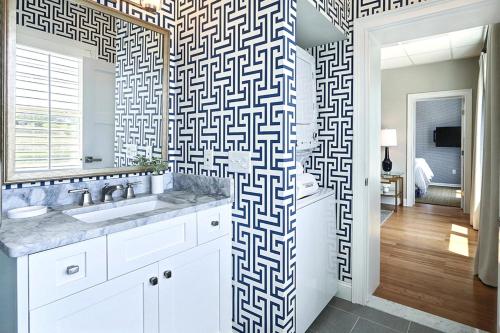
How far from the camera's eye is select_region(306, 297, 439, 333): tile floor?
6.08 feet

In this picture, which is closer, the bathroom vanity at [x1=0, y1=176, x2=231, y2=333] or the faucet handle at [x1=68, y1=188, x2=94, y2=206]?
the bathroom vanity at [x1=0, y1=176, x2=231, y2=333]

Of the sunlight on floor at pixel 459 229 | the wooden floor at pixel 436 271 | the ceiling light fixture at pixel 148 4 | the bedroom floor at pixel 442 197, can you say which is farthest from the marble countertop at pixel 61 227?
the bedroom floor at pixel 442 197

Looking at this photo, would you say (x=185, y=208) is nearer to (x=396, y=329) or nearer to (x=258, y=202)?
(x=258, y=202)

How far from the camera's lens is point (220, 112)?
66.4 inches

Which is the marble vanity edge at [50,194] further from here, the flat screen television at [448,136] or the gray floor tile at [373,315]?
the flat screen television at [448,136]

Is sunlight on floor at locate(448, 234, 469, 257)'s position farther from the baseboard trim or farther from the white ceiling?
the white ceiling

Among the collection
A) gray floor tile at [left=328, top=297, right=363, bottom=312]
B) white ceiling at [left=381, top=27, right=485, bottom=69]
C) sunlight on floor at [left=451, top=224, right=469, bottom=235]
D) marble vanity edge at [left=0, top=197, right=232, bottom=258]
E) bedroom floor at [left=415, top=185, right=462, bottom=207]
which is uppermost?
white ceiling at [left=381, top=27, right=485, bottom=69]

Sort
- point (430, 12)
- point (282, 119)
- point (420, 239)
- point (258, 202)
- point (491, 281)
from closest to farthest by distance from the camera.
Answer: point (282, 119), point (258, 202), point (430, 12), point (491, 281), point (420, 239)

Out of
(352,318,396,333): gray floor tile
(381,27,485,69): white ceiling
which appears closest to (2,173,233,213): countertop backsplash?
(352,318,396,333): gray floor tile

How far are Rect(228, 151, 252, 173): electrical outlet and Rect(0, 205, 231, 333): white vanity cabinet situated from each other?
0.74 feet

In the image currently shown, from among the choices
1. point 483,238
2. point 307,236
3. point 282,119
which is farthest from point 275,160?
point 483,238

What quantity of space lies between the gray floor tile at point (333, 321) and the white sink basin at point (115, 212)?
1277mm

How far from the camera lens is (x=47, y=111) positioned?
4.39ft

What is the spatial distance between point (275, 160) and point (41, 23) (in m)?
1.24
